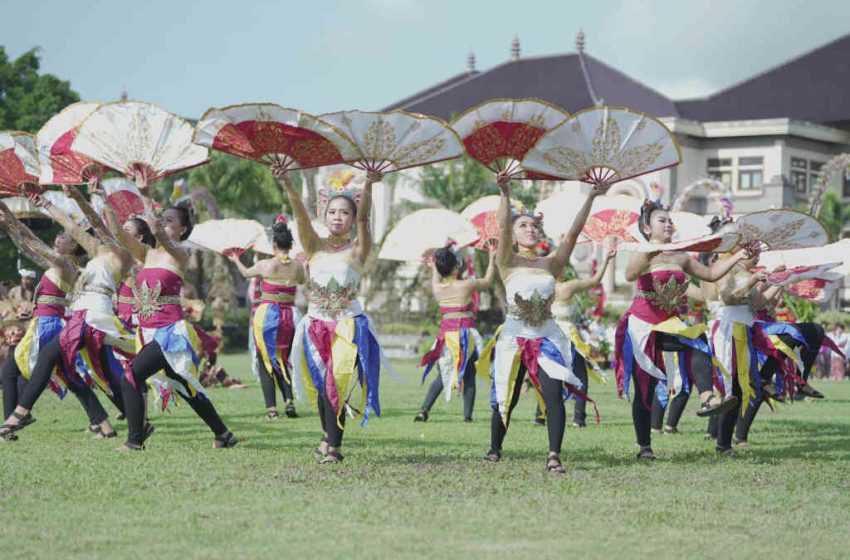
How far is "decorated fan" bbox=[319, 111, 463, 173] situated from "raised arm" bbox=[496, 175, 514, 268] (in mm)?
454

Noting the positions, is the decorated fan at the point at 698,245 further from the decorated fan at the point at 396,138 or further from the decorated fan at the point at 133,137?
the decorated fan at the point at 133,137

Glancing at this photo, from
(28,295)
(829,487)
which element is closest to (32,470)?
(829,487)

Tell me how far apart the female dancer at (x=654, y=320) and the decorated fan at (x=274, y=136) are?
2.57m

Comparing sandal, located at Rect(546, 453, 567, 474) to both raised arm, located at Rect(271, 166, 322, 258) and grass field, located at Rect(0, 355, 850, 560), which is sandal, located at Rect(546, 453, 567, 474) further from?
raised arm, located at Rect(271, 166, 322, 258)

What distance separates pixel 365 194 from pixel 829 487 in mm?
3706

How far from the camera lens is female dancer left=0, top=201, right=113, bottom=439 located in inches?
429

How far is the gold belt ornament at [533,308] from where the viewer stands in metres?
8.92

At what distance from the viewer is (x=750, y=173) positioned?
174 feet

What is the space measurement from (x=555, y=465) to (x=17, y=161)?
5444mm

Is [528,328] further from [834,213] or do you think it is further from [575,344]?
[834,213]

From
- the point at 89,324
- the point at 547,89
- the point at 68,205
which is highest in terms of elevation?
the point at 547,89

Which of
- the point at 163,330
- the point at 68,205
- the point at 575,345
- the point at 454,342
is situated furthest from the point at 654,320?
the point at 68,205

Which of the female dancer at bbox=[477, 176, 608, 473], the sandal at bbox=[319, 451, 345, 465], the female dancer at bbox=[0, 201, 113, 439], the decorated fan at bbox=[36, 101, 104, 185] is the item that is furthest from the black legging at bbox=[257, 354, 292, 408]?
the female dancer at bbox=[477, 176, 608, 473]

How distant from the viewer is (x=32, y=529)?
20.2ft
